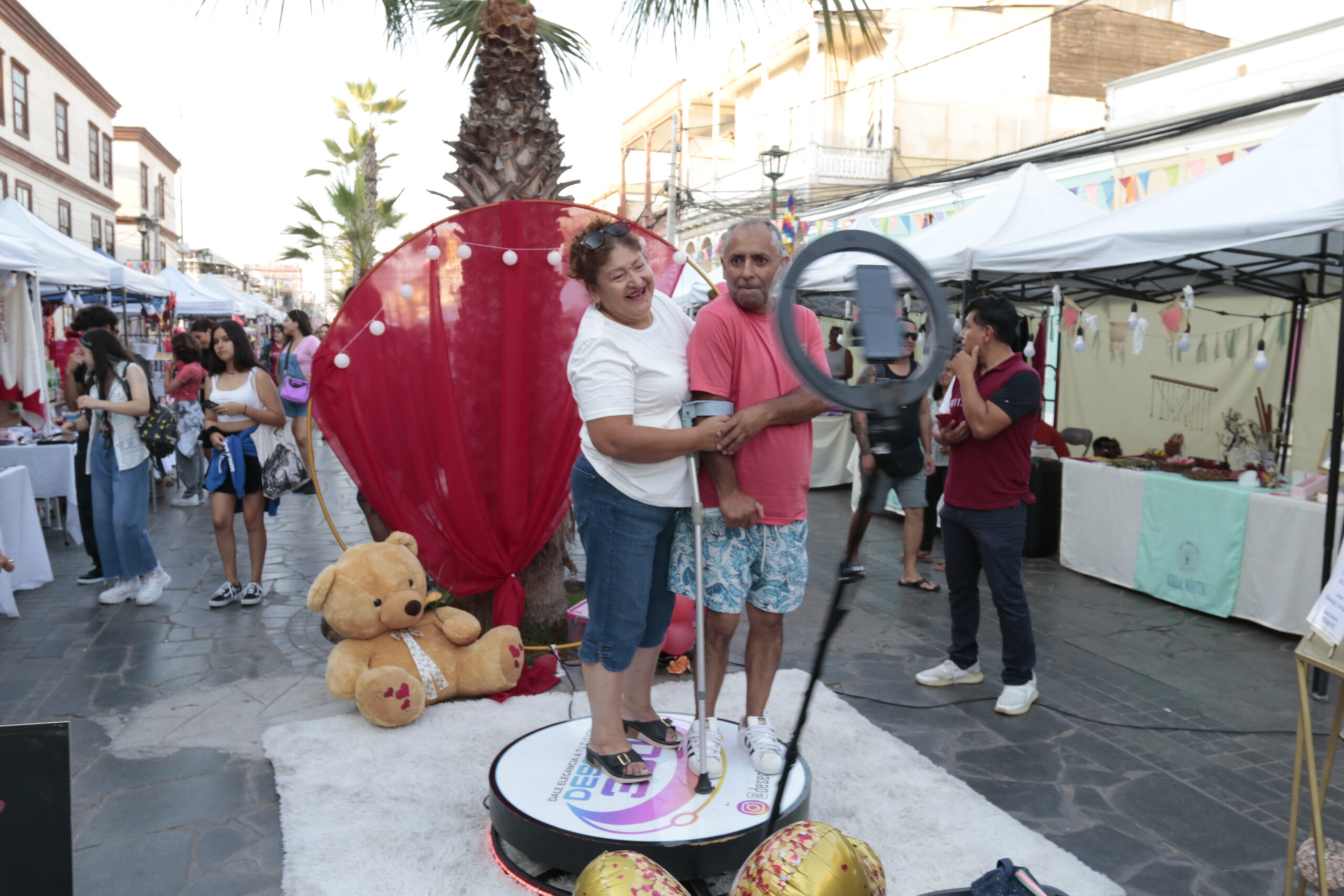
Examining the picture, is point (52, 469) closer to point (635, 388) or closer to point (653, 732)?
A: point (653, 732)

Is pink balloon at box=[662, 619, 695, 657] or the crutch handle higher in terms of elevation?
the crutch handle

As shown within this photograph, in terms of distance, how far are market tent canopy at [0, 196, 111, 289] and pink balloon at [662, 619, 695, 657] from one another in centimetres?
726

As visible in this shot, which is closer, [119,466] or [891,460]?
[891,460]

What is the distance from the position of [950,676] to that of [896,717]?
51cm

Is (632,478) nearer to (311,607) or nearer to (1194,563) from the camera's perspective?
(311,607)

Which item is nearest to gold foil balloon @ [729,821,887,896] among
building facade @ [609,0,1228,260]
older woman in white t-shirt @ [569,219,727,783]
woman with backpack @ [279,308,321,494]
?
older woman in white t-shirt @ [569,219,727,783]

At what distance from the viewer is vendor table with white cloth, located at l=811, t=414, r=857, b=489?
1022cm

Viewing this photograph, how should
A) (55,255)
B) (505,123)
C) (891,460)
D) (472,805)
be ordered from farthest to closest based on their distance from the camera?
(55,255), (505,123), (472,805), (891,460)

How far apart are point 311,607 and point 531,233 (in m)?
1.88

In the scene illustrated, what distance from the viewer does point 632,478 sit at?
2.65m

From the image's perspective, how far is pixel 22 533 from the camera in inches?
227

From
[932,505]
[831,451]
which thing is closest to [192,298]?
[831,451]

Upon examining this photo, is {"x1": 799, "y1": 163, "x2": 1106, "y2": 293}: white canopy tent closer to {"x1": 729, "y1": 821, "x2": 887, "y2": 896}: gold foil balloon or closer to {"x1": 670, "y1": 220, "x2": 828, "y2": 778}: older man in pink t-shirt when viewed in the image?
{"x1": 670, "y1": 220, "x2": 828, "y2": 778}: older man in pink t-shirt

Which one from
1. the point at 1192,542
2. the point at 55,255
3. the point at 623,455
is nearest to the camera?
the point at 623,455
